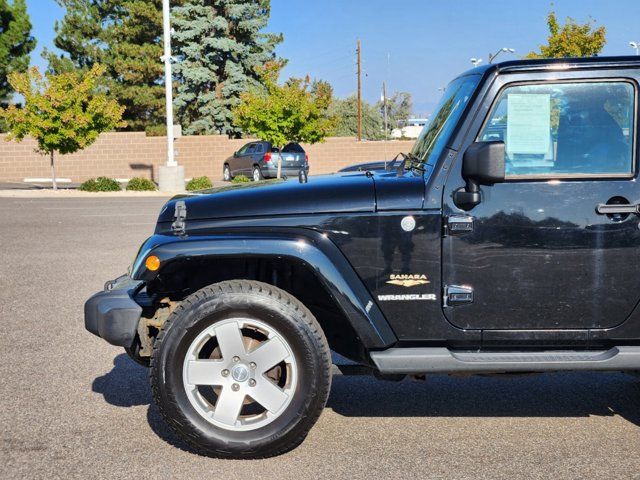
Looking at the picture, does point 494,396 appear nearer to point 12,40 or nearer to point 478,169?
point 478,169

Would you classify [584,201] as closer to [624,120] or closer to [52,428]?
[624,120]

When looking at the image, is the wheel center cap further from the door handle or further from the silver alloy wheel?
the door handle

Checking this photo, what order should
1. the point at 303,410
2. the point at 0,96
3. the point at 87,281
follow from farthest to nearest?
the point at 0,96 < the point at 87,281 < the point at 303,410

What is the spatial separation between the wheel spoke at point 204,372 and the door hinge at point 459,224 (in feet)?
4.40

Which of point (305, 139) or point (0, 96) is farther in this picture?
point (0, 96)

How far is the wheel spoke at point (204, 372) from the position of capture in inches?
154

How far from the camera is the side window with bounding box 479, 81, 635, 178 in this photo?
396 cm

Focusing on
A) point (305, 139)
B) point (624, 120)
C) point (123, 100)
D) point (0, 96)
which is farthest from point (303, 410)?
point (123, 100)

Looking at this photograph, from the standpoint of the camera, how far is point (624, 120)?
398 centimetres

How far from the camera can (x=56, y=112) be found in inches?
1027

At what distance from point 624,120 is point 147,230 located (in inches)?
473

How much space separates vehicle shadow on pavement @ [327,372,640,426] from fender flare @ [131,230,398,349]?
98 centimetres

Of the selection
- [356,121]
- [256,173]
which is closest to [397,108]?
[356,121]

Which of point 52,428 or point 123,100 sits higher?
point 123,100
